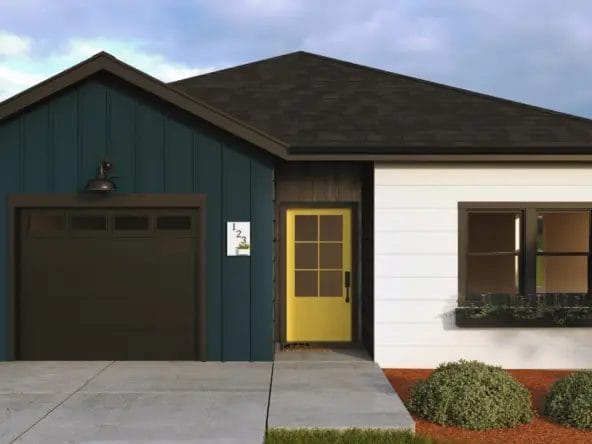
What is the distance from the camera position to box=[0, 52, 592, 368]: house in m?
9.05

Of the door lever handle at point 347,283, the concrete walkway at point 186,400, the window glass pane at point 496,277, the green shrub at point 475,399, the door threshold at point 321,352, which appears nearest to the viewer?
the concrete walkway at point 186,400

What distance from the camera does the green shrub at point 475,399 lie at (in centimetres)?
616

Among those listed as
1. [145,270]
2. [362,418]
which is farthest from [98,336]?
[362,418]

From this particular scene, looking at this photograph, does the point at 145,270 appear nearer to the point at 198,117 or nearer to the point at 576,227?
the point at 198,117

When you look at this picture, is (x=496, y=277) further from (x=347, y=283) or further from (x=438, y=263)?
(x=347, y=283)

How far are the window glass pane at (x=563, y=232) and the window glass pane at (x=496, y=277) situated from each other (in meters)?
0.58

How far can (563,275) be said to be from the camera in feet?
32.6

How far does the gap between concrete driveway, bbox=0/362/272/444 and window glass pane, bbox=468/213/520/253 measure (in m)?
4.15

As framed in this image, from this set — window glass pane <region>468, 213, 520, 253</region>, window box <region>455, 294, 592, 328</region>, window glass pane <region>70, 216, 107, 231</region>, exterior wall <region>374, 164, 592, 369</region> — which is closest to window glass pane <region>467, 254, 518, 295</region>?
window glass pane <region>468, 213, 520, 253</region>

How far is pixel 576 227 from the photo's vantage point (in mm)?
9859

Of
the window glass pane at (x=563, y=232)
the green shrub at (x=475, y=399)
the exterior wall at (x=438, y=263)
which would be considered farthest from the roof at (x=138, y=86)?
A: the window glass pane at (x=563, y=232)

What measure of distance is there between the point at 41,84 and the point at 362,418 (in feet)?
20.0

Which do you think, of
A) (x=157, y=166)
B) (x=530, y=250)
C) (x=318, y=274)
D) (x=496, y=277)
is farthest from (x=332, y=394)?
→ (x=496, y=277)

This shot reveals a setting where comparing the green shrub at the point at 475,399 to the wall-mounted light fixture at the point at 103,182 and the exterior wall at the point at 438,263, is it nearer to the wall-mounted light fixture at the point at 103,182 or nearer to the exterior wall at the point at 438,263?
the exterior wall at the point at 438,263
